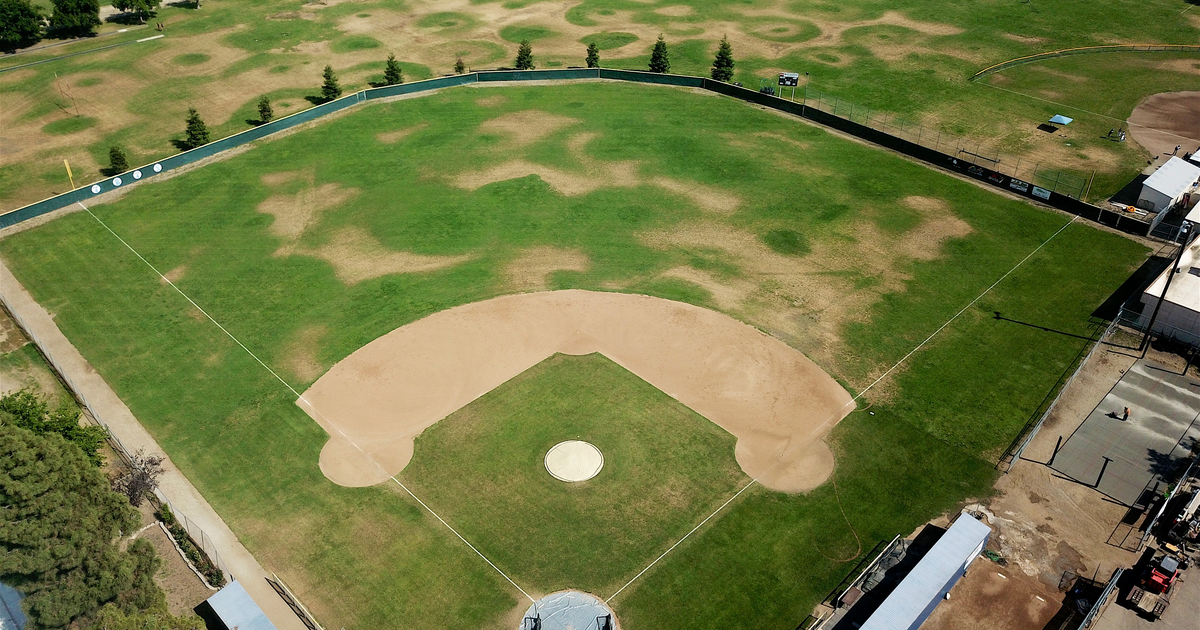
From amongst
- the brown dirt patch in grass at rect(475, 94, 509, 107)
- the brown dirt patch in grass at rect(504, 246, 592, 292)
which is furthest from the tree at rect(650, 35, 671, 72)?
the brown dirt patch in grass at rect(504, 246, 592, 292)

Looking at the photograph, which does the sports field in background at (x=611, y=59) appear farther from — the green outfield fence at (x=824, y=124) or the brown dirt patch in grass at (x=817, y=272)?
the brown dirt patch in grass at (x=817, y=272)

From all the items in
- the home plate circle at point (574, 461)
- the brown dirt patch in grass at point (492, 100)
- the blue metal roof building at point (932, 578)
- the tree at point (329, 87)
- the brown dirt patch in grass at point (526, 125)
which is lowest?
the home plate circle at point (574, 461)

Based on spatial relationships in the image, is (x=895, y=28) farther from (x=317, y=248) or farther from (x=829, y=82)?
(x=317, y=248)

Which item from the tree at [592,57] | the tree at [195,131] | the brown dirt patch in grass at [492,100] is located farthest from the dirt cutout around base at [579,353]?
the tree at [592,57]

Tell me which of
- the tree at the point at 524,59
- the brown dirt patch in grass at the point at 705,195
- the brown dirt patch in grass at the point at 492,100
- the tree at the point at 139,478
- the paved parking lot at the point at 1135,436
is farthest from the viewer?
the tree at the point at 524,59

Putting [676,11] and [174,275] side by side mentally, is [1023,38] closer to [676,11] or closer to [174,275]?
[676,11]

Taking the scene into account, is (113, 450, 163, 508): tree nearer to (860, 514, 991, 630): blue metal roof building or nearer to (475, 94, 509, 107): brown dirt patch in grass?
(860, 514, 991, 630): blue metal roof building

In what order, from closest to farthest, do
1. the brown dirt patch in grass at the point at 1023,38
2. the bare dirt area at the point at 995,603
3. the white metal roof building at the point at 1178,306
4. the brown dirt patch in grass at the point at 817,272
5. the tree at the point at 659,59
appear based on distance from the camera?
the bare dirt area at the point at 995,603
the white metal roof building at the point at 1178,306
the brown dirt patch in grass at the point at 817,272
the tree at the point at 659,59
the brown dirt patch in grass at the point at 1023,38

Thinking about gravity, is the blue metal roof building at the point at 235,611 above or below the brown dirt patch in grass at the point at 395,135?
below

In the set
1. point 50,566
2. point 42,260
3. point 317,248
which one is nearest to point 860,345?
point 317,248
